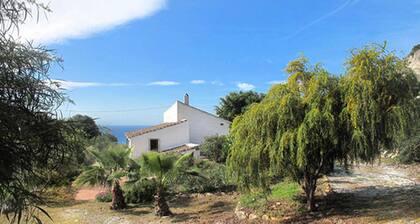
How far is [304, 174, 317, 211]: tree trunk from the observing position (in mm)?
11977

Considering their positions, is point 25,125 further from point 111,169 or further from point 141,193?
point 141,193

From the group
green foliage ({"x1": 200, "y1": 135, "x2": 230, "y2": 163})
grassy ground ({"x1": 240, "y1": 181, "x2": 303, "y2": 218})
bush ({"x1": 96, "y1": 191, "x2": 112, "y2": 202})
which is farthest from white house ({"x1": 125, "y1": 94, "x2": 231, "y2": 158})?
grassy ground ({"x1": 240, "y1": 181, "x2": 303, "y2": 218})

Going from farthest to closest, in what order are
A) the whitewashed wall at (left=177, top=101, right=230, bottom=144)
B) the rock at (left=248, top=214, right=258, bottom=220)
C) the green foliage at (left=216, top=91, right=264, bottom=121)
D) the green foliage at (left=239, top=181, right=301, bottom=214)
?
the green foliage at (left=216, top=91, right=264, bottom=121) → the whitewashed wall at (left=177, top=101, right=230, bottom=144) → the green foliage at (left=239, top=181, right=301, bottom=214) → the rock at (left=248, top=214, right=258, bottom=220)

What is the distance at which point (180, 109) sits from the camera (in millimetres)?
36562

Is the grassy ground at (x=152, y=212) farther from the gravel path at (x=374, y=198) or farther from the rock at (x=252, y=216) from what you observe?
the gravel path at (x=374, y=198)

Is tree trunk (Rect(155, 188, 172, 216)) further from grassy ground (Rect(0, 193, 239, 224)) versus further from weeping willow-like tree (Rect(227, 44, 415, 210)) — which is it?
weeping willow-like tree (Rect(227, 44, 415, 210))

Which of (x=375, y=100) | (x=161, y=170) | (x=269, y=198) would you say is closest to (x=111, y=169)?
(x=161, y=170)

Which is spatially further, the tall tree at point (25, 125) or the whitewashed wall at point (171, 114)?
the whitewashed wall at point (171, 114)

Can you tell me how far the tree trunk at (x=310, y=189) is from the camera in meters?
12.0

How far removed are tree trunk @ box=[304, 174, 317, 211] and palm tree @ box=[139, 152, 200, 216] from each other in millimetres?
5729

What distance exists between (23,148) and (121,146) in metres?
15.8

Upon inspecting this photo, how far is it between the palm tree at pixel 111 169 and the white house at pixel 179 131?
12.2 metres

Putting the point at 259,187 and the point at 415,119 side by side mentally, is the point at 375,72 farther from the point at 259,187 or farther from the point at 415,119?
the point at 259,187

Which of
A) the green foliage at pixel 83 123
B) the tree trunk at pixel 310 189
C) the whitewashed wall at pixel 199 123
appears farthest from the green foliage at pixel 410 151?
the green foliage at pixel 83 123
